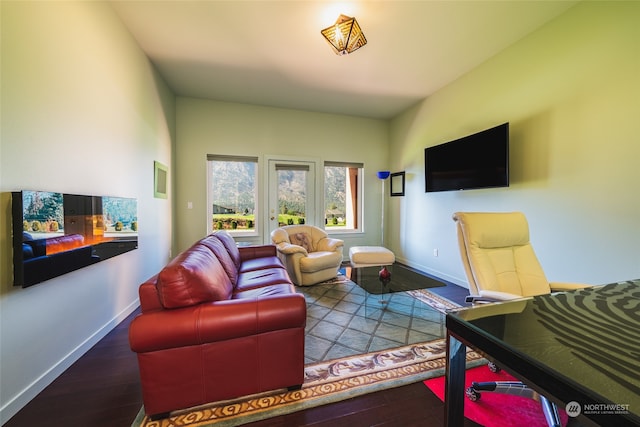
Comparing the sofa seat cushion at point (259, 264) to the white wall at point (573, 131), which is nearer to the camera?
the white wall at point (573, 131)

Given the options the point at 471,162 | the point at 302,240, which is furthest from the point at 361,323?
the point at 471,162

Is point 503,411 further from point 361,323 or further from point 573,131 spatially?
point 573,131

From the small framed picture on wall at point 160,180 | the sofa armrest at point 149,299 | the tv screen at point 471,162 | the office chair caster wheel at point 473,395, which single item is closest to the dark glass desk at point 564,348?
the office chair caster wheel at point 473,395

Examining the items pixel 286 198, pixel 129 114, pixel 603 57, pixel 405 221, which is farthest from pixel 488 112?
pixel 129 114

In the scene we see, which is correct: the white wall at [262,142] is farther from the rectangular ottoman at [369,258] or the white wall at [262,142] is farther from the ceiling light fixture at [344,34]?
the ceiling light fixture at [344,34]

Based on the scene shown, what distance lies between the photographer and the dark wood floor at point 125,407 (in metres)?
1.30

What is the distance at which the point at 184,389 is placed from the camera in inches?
51.3

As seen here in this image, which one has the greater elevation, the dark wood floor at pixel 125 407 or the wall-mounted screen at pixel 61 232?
the wall-mounted screen at pixel 61 232

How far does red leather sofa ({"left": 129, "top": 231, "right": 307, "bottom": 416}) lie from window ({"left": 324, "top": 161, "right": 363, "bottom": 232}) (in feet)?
11.7

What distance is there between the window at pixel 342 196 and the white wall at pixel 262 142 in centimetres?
16

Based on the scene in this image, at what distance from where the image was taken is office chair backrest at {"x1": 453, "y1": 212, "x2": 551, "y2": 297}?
5.69 ft

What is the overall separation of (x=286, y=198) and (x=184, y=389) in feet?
11.6

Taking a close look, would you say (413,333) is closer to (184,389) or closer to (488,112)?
(184,389)

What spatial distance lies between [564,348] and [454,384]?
0.35 metres
